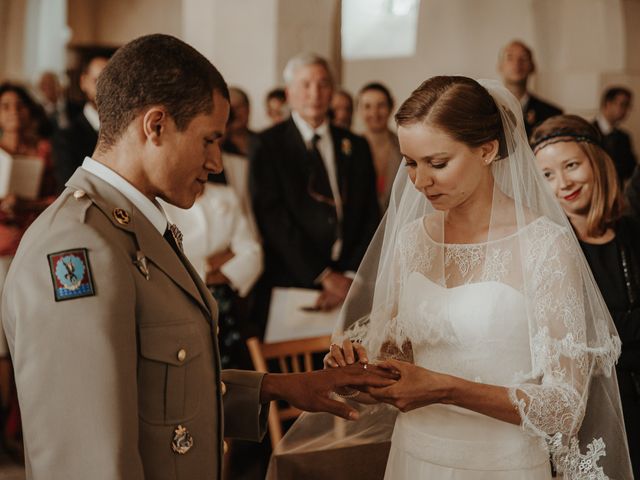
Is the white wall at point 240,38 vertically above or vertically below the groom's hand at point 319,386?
above

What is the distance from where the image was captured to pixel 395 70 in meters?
7.71

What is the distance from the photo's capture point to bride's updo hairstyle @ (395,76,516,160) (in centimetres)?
183

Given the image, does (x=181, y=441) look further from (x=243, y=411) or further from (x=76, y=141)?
(x=76, y=141)

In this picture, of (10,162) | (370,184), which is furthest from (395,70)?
(10,162)

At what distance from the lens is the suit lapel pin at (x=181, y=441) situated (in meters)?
1.37

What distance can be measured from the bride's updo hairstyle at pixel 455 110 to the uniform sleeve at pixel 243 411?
2.41ft

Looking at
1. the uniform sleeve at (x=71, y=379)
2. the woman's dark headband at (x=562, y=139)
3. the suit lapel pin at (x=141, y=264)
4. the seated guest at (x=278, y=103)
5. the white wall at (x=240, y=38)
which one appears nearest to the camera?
the uniform sleeve at (x=71, y=379)

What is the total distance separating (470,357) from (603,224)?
2.88 ft

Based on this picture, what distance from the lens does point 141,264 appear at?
1326 millimetres

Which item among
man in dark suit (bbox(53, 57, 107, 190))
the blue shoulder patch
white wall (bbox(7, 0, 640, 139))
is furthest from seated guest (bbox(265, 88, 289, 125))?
the blue shoulder patch

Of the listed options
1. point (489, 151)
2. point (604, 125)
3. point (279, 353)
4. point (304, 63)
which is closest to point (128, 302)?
point (489, 151)

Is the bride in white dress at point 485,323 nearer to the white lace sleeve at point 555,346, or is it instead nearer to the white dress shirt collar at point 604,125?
the white lace sleeve at point 555,346

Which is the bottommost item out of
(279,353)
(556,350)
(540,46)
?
(279,353)

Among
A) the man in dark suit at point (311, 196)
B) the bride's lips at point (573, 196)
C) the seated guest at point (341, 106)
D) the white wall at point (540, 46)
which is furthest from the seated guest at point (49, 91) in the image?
the bride's lips at point (573, 196)
